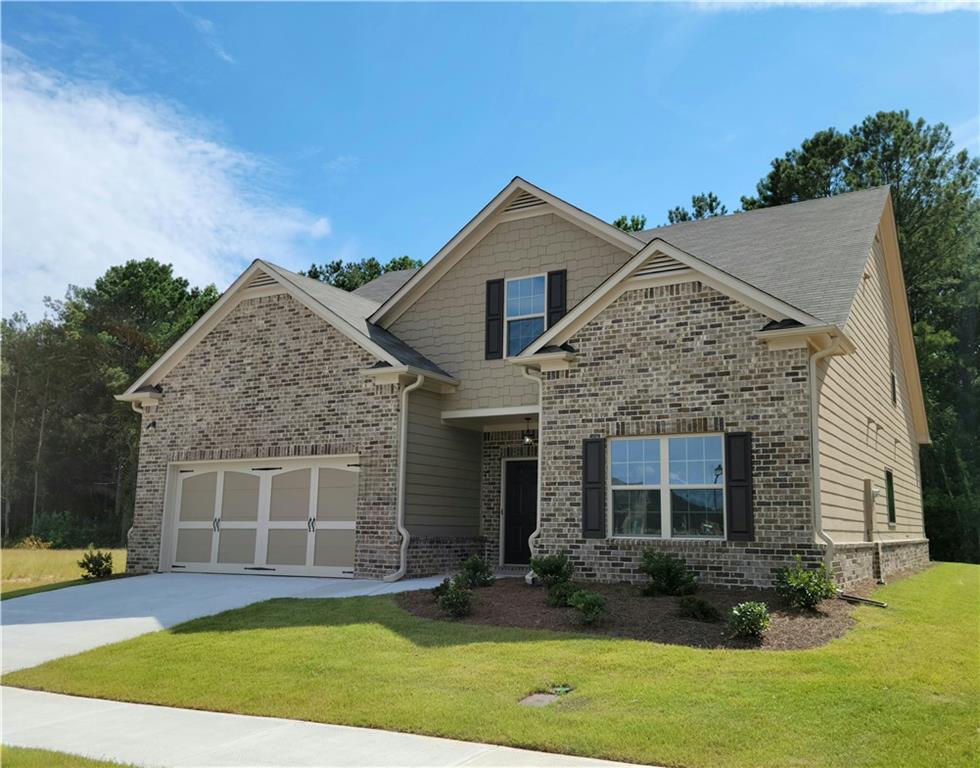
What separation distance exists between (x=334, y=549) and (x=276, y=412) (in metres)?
3.03

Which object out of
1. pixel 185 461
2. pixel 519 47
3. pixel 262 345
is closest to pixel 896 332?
pixel 519 47

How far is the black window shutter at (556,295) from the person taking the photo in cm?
1617

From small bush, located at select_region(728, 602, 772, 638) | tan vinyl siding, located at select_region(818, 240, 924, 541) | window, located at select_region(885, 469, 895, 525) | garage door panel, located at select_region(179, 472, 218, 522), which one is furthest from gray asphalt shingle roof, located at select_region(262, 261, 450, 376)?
window, located at select_region(885, 469, 895, 525)

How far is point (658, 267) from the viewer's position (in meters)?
13.3

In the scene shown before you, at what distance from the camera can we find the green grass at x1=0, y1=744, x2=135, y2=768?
19.7 ft

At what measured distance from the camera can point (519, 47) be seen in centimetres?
1239

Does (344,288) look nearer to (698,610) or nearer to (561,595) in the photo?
(561,595)

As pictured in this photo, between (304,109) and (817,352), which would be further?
(304,109)

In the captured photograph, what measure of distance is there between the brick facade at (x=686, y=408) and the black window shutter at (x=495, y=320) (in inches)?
108

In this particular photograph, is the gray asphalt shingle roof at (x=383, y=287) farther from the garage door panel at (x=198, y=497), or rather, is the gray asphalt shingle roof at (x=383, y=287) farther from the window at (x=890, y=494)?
the window at (x=890, y=494)

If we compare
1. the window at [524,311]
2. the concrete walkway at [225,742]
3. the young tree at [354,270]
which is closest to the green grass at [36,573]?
the concrete walkway at [225,742]

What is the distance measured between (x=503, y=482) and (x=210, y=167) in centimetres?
831

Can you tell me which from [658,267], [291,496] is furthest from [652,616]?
[291,496]

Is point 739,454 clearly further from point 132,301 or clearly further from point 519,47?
point 132,301
